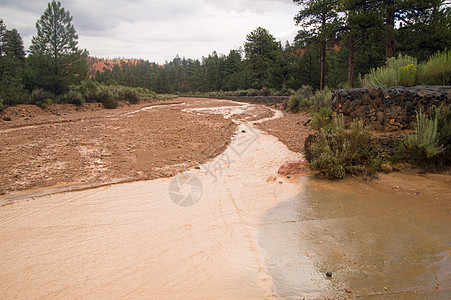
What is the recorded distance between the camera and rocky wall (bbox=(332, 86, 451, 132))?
5.77 m

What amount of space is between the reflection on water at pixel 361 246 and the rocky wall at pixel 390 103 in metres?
2.39

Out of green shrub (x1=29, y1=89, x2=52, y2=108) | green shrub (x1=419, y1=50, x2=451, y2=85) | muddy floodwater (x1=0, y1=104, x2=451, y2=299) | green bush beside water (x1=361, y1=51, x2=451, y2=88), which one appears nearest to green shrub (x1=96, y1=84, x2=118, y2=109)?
green shrub (x1=29, y1=89, x2=52, y2=108)

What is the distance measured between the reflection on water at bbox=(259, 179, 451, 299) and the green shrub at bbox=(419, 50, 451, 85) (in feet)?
13.3

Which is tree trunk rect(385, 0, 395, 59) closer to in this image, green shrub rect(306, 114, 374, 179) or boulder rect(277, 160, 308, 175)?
green shrub rect(306, 114, 374, 179)

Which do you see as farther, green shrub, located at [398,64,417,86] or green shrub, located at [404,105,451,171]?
green shrub, located at [398,64,417,86]

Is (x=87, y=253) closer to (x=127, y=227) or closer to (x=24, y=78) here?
(x=127, y=227)

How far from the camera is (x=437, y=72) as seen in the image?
6809mm

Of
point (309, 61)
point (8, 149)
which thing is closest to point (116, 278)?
point (8, 149)

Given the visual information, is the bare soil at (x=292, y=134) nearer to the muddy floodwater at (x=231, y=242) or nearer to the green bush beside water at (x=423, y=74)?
the green bush beside water at (x=423, y=74)

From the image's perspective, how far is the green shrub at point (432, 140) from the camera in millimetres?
5262

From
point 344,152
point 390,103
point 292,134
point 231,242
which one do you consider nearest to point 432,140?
point 390,103

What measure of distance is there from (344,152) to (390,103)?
1809 mm

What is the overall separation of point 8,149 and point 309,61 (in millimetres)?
35086

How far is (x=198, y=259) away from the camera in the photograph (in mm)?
3223
